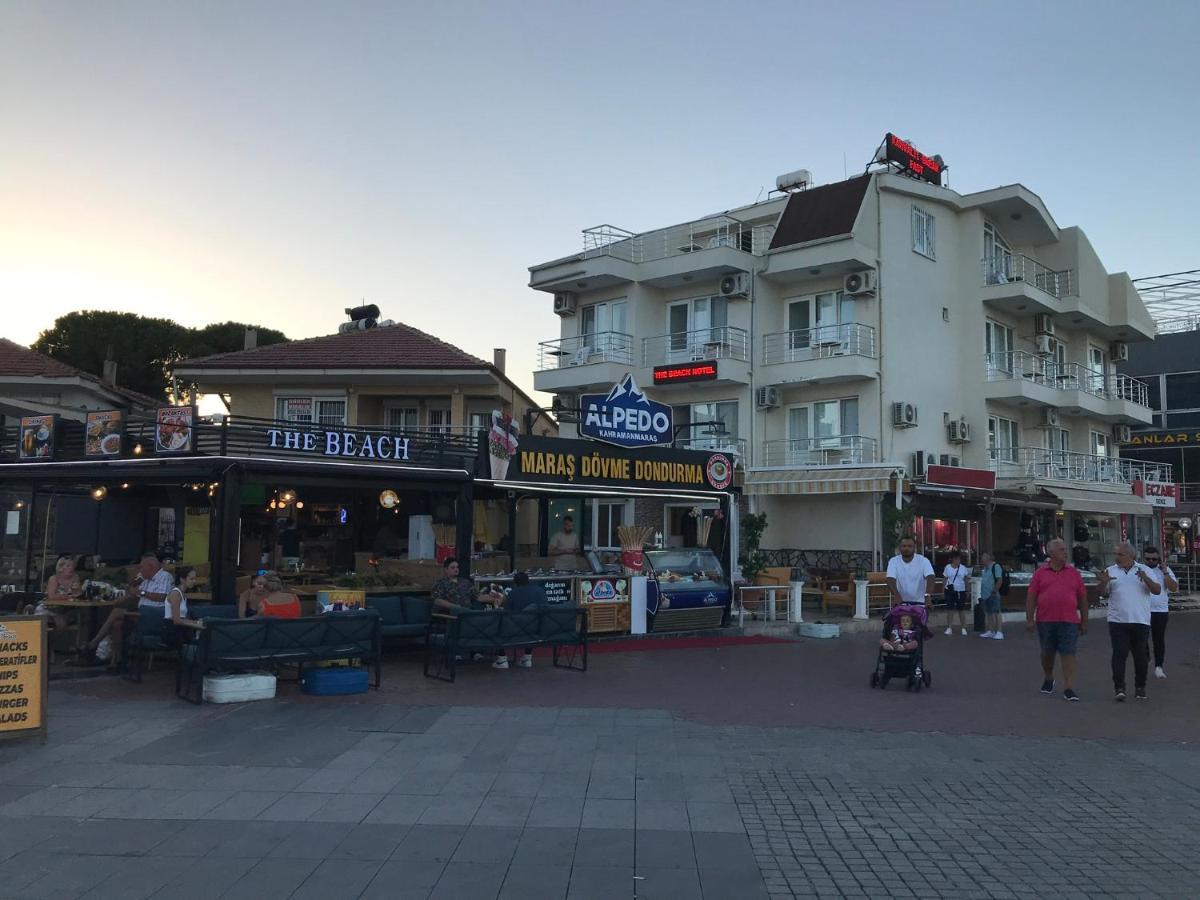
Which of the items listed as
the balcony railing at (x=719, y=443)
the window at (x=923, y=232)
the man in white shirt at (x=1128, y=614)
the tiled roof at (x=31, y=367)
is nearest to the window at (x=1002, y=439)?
the window at (x=923, y=232)

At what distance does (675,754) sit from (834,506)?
64.3ft

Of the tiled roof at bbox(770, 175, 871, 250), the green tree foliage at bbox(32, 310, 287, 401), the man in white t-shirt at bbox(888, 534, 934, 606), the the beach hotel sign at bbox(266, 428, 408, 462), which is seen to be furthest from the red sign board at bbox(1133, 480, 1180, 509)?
the green tree foliage at bbox(32, 310, 287, 401)

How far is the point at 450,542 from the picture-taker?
61.0 feet

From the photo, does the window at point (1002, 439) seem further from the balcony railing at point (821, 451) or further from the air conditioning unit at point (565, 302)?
the air conditioning unit at point (565, 302)

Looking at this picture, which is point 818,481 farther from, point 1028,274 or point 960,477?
point 1028,274

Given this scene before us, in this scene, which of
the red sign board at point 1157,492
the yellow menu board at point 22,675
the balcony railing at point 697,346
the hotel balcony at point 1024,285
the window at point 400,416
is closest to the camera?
the yellow menu board at point 22,675

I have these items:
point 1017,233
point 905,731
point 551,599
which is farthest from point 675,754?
point 1017,233

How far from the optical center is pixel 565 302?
3080 cm

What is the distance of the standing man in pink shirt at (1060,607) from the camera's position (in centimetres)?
1073

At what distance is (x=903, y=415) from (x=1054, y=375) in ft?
34.6

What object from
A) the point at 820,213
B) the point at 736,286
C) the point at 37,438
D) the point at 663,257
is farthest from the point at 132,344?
the point at 820,213

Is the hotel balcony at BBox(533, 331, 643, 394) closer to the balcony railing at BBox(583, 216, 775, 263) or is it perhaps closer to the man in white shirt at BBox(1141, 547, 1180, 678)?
the balcony railing at BBox(583, 216, 775, 263)

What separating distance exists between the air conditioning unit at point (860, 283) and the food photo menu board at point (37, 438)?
65.7 feet

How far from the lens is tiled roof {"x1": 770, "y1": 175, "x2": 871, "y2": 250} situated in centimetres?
2714
